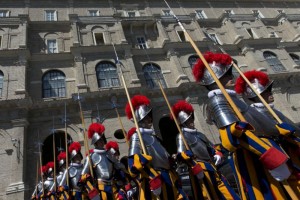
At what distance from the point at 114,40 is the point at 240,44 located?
12.6m

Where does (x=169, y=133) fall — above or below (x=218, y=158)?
A: above

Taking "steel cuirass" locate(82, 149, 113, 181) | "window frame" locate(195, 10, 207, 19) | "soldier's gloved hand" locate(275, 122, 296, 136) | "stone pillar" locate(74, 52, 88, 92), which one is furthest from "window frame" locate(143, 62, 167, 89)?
"soldier's gloved hand" locate(275, 122, 296, 136)

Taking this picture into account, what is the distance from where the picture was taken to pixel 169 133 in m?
20.0

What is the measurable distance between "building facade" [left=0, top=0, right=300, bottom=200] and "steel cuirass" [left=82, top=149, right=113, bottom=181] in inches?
197

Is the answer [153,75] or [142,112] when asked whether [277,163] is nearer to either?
[142,112]

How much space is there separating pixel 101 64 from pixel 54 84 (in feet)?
12.9

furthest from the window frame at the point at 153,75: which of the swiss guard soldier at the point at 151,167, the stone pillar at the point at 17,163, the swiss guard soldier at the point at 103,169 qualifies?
the swiss guard soldier at the point at 151,167

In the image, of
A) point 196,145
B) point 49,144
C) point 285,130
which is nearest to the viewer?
point 285,130

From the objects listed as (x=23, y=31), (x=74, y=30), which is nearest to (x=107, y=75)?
(x=74, y=30)

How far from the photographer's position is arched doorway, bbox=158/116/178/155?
19.2 m

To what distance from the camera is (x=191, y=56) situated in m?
20.8

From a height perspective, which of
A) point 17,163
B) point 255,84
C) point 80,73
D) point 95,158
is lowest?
point 255,84

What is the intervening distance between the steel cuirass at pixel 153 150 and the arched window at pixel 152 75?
13.8 metres

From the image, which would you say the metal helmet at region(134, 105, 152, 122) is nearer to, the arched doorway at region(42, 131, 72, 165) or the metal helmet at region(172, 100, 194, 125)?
the metal helmet at region(172, 100, 194, 125)
